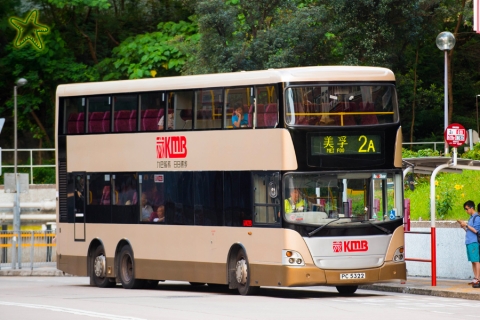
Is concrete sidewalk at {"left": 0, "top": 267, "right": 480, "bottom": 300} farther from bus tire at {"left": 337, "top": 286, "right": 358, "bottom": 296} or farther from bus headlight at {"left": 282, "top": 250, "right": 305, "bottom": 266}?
bus headlight at {"left": 282, "top": 250, "right": 305, "bottom": 266}

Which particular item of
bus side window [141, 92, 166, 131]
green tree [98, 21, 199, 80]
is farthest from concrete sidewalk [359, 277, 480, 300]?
green tree [98, 21, 199, 80]

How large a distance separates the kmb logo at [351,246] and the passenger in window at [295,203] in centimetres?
85

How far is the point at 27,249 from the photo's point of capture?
1510 inches

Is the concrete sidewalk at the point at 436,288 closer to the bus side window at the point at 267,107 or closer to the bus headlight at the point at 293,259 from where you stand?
the bus headlight at the point at 293,259

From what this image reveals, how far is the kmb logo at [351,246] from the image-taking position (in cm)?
2062

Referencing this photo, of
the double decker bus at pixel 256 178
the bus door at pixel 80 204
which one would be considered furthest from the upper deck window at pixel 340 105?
the bus door at pixel 80 204

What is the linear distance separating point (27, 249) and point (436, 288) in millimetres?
19094

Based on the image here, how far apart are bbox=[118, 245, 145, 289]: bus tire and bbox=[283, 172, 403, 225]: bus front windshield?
5407mm

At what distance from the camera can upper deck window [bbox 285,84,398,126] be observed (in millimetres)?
20625

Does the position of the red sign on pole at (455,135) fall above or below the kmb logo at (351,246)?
above

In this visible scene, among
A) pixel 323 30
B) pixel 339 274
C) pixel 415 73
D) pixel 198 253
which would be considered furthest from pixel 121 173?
pixel 415 73

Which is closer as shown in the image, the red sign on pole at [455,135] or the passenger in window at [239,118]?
the passenger in window at [239,118]

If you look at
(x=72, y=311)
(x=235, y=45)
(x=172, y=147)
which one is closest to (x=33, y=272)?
(x=235, y=45)

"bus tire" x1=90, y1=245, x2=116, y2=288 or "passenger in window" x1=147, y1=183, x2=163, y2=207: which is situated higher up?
"passenger in window" x1=147, y1=183, x2=163, y2=207
